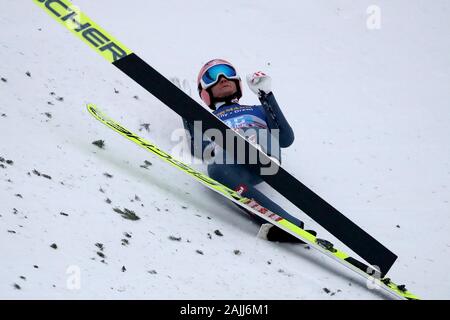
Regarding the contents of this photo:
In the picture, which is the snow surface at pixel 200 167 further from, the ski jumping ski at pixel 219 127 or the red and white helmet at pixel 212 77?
the red and white helmet at pixel 212 77

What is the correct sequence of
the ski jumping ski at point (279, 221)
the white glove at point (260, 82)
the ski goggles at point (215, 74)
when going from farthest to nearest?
the ski goggles at point (215, 74)
the white glove at point (260, 82)
the ski jumping ski at point (279, 221)

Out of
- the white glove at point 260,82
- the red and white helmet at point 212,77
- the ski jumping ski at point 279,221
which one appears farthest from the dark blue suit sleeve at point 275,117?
the ski jumping ski at point 279,221

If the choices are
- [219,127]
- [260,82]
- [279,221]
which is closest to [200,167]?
[219,127]

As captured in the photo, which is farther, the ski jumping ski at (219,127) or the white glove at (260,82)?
the white glove at (260,82)

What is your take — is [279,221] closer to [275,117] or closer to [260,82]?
[275,117]

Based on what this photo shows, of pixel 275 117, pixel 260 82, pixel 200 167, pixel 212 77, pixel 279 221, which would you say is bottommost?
pixel 279 221

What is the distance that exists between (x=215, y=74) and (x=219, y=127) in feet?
2.58

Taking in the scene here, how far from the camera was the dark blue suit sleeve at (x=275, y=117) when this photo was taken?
493 cm

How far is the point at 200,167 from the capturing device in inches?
203

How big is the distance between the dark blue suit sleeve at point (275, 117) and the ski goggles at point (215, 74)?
45cm

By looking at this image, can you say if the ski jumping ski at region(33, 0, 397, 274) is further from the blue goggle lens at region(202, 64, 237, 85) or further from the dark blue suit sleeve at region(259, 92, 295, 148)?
the blue goggle lens at region(202, 64, 237, 85)

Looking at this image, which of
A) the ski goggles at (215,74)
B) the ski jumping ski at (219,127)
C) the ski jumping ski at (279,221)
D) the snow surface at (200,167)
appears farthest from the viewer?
the ski goggles at (215,74)

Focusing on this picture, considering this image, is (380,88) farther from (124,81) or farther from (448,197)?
(124,81)
